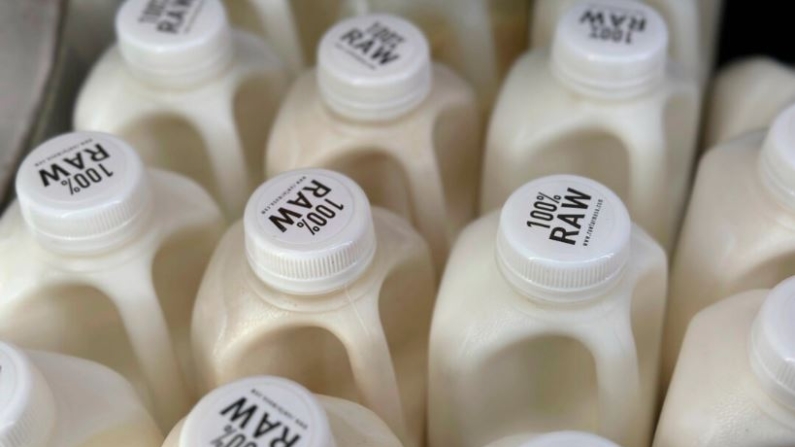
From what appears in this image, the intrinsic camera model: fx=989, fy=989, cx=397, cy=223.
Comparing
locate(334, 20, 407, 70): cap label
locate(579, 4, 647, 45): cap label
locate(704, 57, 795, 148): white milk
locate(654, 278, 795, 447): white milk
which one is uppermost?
locate(579, 4, 647, 45): cap label

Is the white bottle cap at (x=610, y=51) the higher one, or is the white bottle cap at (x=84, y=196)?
the white bottle cap at (x=610, y=51)

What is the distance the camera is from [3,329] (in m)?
0.65

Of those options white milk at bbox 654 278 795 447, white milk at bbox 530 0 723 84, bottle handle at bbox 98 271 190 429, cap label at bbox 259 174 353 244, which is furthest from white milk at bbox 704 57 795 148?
bottle handle at bbox 98 271 190 429

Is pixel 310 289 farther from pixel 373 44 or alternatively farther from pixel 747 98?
pixel 747 98

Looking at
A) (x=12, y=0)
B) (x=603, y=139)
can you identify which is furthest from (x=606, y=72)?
(x=12, y=0)

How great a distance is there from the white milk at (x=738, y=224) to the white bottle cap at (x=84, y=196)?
1.21ft

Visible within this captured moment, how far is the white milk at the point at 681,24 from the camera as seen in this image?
805 millimetres

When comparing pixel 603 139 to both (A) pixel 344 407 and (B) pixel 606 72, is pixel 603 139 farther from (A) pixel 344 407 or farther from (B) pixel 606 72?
(A) pixel 344 407

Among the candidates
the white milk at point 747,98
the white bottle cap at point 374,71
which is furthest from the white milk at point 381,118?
the white milk at point 747,98

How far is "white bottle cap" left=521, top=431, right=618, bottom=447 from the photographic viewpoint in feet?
1.63

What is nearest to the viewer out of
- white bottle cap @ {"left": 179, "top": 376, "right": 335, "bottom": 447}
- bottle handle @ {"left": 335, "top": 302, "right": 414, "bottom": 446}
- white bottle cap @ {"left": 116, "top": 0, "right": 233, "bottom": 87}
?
white bottle cap @ {"left": 179, "top": 376, "right": 335, "bottom": 447}

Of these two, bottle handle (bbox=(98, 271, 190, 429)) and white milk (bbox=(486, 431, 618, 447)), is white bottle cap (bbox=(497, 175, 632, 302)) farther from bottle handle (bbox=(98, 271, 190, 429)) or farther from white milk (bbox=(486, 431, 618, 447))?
bottle handle (bbox=(98, 271, 190, 429))

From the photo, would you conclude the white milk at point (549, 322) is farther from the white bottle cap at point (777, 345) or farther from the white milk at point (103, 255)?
the white milk at point (103, 255)

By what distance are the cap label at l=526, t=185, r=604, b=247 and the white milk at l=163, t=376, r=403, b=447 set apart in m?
0.17
